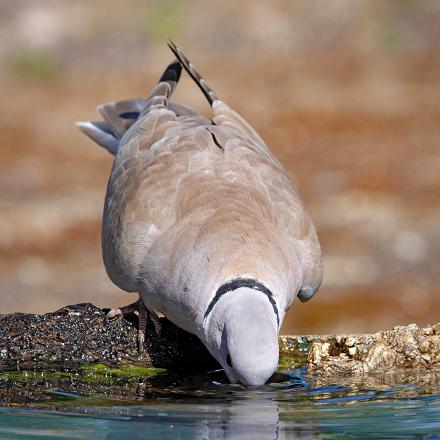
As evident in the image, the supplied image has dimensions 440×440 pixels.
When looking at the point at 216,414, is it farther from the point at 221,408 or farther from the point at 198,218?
the point at 198,218

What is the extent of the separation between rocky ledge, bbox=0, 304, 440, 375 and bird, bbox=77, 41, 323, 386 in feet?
0.52

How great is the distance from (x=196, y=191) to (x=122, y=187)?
59 cm

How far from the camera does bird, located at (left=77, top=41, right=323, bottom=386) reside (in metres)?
4.87

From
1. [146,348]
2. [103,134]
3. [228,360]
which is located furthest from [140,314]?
[103,134]

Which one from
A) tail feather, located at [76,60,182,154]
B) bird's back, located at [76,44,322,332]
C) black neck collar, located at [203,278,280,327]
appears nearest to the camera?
black neck collar, located at [203,278,280,327]

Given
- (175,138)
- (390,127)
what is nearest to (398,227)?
(390,127)

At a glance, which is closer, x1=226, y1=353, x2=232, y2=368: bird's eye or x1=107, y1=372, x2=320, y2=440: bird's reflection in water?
x1=107, y1=372, x2=320, y2=440: bird's reflection in water

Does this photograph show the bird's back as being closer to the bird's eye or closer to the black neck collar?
the black neck collar

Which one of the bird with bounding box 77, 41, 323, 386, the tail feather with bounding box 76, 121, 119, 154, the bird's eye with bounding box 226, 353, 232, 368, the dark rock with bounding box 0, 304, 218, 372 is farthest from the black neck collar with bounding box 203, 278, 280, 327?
the tail feather with bounding box 76, 121, 119, 154

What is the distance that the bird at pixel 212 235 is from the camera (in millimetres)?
4867

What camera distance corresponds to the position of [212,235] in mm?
5465

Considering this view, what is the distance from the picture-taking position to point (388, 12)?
20.2 meters

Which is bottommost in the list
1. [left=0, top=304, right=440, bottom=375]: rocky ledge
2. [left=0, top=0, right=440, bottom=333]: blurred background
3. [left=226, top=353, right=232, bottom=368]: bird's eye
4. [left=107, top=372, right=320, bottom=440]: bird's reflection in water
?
[left=107, top=372, right=320, bottom=440]: bird's reflection in water

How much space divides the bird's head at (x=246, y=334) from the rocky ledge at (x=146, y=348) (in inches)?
25.9
